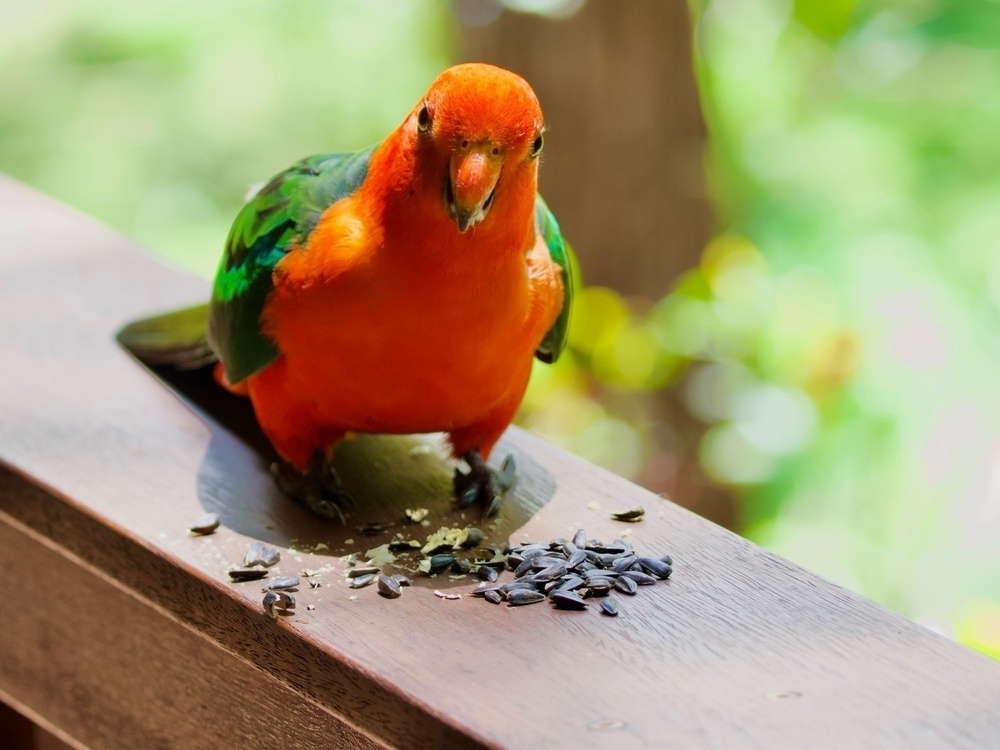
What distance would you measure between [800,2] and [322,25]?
2811 mm

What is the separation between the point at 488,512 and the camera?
2115 mm

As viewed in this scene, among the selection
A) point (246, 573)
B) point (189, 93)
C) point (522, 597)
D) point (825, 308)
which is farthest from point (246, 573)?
point (189, 93)

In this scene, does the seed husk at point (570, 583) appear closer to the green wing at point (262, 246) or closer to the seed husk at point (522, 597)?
the seed husk at point (522, 597)

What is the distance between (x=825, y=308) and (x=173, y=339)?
243 centimetres

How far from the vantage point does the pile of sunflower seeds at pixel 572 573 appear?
1.79 meters

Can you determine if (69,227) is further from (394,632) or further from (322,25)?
(322,25)

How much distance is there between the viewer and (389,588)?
1.81 m

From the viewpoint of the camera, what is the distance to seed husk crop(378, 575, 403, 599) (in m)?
1.81

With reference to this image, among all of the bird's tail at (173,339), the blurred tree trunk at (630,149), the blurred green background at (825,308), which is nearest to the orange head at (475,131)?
the bird's tail at (173,339)

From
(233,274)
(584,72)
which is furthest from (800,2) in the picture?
(233,274)

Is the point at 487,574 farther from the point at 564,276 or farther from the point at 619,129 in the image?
the point at 619,129

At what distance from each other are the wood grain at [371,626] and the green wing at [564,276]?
224mm

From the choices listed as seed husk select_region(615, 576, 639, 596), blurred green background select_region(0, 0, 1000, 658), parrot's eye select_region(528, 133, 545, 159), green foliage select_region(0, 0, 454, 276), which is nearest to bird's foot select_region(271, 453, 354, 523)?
seed husk select_region(615, 576, 639, 596)

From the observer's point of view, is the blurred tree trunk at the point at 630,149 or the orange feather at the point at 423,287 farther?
the blurred tree trunk at the point at 630,149
